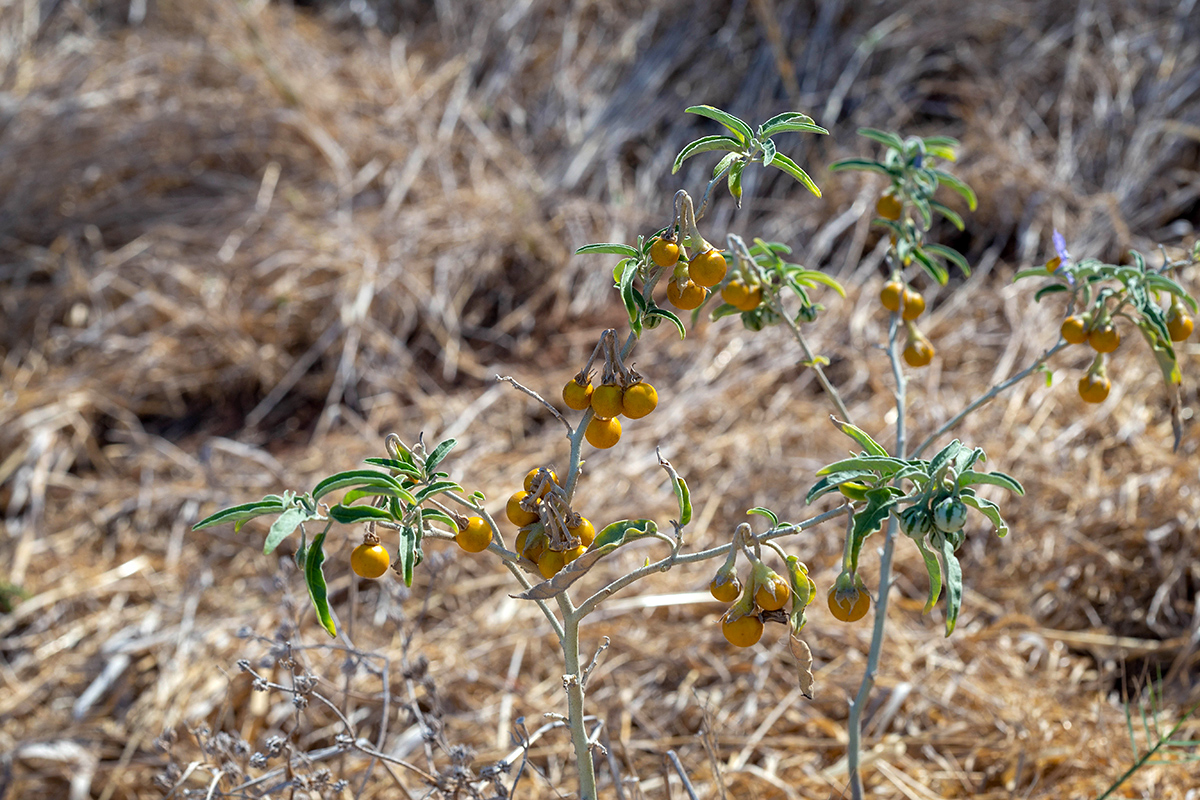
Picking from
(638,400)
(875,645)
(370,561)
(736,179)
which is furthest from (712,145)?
(875,645)

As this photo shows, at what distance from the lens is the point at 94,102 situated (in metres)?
4.55

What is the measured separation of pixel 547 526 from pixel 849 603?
1.07 feet

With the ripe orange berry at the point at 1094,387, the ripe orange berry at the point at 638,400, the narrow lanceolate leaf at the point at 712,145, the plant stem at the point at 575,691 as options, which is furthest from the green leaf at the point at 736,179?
the ripe orange berry at the point at 1094,387

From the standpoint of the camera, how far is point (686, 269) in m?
0.91

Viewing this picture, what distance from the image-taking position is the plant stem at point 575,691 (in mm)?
1041

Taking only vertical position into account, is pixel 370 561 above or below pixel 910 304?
below

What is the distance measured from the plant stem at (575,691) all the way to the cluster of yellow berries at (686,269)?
355 mm

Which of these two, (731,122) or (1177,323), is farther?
(1177,323)

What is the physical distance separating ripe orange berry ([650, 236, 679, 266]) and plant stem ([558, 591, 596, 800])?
382 mm

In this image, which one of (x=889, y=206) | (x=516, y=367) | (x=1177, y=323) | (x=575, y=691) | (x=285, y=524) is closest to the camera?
(x=285, y=524)

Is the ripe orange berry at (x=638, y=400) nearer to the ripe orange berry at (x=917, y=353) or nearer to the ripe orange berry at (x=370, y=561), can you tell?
the ripe orange berry at (x=370, y=561)

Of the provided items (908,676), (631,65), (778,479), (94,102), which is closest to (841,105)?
(631,65)

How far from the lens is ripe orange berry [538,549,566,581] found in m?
0.92

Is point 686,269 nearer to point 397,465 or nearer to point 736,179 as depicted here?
point 736,179
